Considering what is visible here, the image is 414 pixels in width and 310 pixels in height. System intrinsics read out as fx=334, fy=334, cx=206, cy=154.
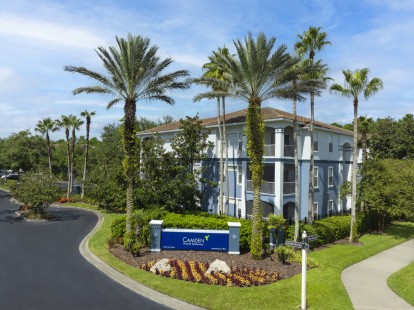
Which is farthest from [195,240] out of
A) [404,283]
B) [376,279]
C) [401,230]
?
[401,230]

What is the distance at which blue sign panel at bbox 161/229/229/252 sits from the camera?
714 inches

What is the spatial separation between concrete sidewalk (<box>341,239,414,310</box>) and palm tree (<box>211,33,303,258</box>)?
15.3ft

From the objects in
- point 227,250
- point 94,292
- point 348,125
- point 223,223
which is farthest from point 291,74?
point 348,125

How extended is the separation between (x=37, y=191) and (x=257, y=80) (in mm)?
20529

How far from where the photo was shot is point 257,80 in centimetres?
1717

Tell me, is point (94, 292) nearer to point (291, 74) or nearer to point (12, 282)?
point (12, 282)

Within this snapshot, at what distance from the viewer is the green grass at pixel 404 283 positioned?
42.9 feet

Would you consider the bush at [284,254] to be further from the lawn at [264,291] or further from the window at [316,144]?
the window at [316,144]

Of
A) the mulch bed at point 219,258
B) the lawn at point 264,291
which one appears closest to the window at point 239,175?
the mulch bed at point 219,258

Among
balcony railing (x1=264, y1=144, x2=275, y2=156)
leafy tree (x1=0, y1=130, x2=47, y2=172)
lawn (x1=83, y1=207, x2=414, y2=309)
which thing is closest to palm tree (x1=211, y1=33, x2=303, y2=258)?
lawn (x1=83, y1=207, x2=414, y2=309)

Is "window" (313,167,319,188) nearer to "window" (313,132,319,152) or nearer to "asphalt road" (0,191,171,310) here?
"window" (313,132,319,152)

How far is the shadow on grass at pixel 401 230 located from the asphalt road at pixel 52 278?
2205cm

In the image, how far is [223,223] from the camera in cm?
1859

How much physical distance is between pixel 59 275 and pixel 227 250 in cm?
836
